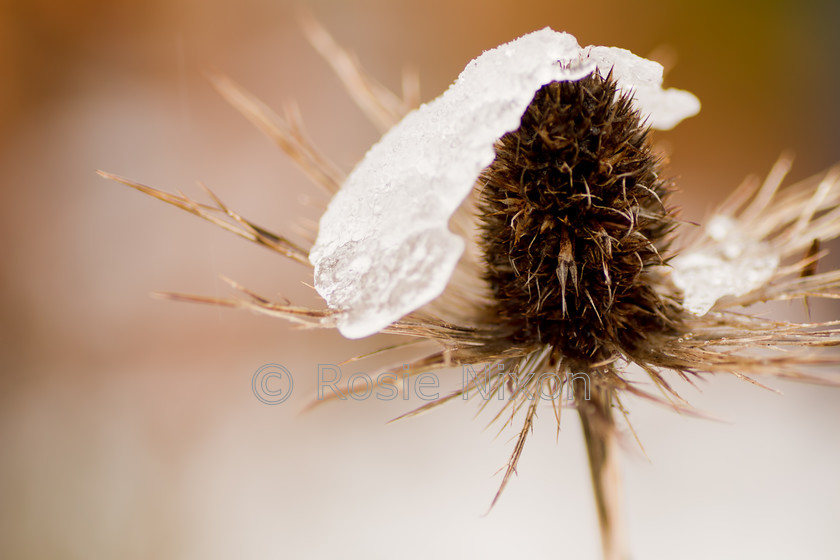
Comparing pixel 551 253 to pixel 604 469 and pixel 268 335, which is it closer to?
pixel 604 469

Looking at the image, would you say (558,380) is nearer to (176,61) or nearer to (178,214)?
(178,214)

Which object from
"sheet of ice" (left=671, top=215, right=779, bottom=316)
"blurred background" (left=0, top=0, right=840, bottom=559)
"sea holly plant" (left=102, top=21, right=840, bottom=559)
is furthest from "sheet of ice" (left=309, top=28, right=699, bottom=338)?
"blurred background" (left=0, top=0, right=840, bottom=559)

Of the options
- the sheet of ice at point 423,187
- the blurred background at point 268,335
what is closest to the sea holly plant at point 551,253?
the sheet of ice at point 423,187

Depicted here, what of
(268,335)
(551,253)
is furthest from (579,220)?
(268,335)

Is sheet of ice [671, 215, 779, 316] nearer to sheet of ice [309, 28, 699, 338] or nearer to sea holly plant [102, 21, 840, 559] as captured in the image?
sea holly plant [102, 21, 840, 559]

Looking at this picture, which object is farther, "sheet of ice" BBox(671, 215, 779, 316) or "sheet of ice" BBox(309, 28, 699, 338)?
Result: "sheet of ice" BBox(671, 215, 779, 316)

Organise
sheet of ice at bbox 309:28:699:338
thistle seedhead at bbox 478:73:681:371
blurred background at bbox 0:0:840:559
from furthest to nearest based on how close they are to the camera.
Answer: blurred background at bbox 0:0:840:559, thistle seedhead at bbox 478:73:681:371, sheet of ice at bbox 309:28:699:338

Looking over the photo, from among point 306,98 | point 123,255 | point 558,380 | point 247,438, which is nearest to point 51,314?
point 123,255
